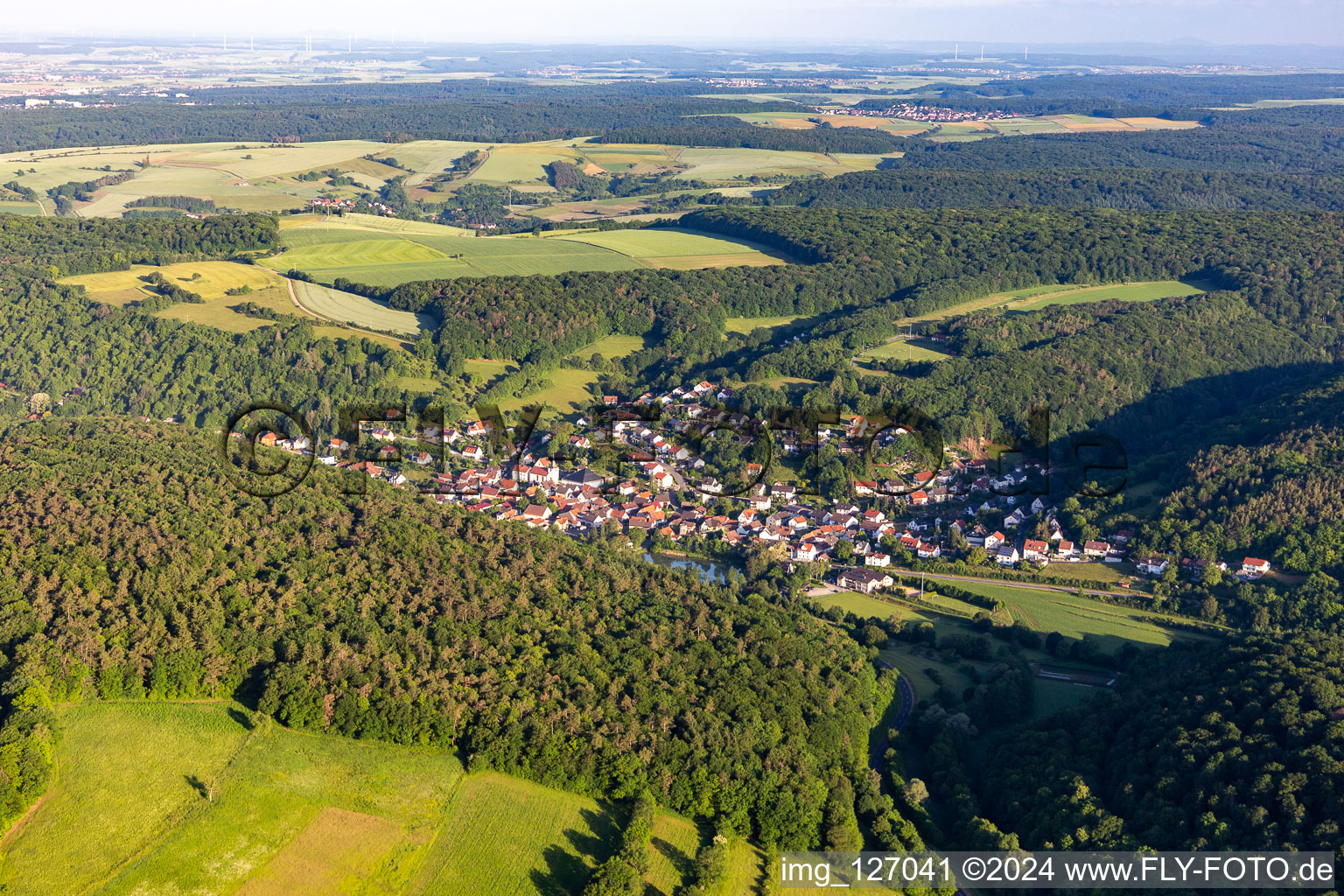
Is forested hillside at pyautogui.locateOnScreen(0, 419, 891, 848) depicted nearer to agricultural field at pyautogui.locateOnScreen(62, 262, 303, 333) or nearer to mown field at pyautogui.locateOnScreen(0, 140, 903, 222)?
agricultural field at pyautogui.locateOnScreen(62, 262, 303, 333)

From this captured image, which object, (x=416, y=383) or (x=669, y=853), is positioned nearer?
(x=669, y=853)

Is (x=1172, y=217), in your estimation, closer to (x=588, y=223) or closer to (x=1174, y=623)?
(x=588, y=223)

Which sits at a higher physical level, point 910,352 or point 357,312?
point 357,312

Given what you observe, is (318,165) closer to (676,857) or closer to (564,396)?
(564,396)

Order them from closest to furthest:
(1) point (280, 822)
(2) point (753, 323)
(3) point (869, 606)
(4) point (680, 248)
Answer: (1) point (280, 822), (3) point (869, 606), (2) point (753, 323), (4) point (680, 248)

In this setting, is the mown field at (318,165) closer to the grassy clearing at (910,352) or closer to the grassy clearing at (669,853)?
the grassy clearing at (910,352)

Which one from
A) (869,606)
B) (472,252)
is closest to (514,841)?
(869,606)

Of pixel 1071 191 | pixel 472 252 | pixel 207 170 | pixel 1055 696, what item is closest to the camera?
pixel 1055 696
